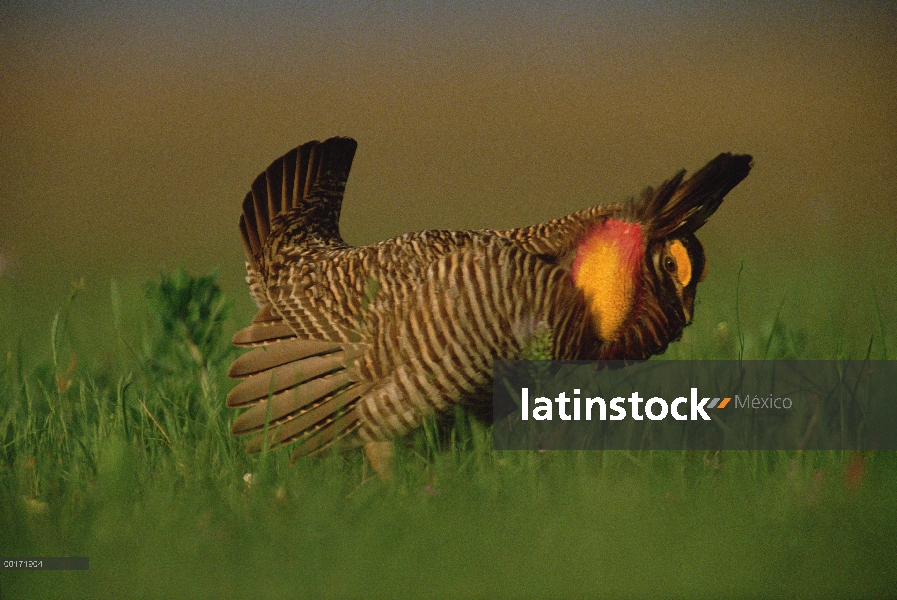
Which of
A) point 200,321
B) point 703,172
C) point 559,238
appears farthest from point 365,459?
point 703,172

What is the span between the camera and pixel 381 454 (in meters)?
2.58

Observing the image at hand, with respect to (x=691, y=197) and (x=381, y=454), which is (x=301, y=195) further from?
(x=691, y=197)

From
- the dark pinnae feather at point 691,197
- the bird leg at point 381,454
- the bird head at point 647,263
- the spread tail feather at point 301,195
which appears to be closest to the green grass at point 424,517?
the bird leg at point 381,454

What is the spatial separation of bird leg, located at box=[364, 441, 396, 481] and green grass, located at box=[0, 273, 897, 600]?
4cm

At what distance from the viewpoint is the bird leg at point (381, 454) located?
2.54 metres

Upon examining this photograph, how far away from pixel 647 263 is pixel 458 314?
0.56 meters

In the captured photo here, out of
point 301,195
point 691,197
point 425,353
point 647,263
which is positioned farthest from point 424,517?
point 301,195

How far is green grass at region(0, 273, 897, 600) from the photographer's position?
186cm

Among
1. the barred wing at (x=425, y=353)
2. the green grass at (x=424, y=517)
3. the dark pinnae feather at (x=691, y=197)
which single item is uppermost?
the dark pinnae feather at (x=691, y=197)

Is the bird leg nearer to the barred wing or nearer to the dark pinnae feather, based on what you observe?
the barred wing

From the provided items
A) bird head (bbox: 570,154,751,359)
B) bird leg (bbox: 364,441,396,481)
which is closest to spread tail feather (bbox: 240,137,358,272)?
bird leg (bbox: 364,441,396,481)

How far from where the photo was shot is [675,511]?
6.56ft

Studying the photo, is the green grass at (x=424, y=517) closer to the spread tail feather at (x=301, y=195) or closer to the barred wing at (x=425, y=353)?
the barred wing at (x=425, y=353)

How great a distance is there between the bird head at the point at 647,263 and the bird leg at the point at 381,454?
647mm
